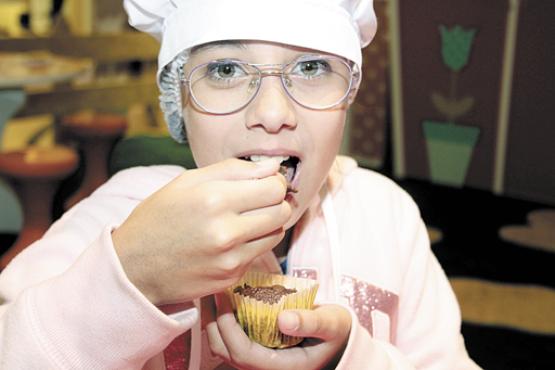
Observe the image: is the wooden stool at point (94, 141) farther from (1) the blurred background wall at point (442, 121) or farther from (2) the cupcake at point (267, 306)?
(2) the cupcake at point (267, 306)

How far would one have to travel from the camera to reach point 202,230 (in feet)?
2.17

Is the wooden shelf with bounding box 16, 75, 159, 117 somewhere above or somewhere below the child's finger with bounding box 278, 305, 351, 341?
below

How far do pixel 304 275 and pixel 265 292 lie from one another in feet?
0.78

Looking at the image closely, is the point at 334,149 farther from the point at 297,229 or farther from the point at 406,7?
the point at 406,7

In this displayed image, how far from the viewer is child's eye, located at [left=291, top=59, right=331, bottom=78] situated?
36.9 inches

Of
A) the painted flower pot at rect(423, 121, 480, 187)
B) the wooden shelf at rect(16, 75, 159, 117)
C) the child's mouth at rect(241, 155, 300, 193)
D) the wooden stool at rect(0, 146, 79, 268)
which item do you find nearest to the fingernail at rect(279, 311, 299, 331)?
the child's mouth at rect(241, 155, 300, 193)

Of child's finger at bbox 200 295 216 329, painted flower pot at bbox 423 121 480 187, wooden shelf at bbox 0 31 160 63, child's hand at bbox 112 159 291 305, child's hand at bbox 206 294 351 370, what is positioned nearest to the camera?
child's hand at bbox 112 159 291 305

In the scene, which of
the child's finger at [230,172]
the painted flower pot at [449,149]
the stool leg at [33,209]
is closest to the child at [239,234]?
the child's finger at [230,172]

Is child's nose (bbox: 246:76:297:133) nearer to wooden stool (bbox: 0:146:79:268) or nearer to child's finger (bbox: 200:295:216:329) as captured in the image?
child's finger (bbox: 200:295:216:329)

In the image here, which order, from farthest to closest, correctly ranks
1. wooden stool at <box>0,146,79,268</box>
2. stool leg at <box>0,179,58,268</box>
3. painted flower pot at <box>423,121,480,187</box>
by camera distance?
painted flower pot at <box>423,121,480,187</box> → stool leg at <box>0,179,58,268</box> → wooden stool at <box>0,146,79,268</box>

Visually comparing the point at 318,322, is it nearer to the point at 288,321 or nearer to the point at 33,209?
the point at 288,321

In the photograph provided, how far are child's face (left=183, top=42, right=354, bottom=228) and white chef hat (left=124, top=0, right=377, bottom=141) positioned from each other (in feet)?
0.08

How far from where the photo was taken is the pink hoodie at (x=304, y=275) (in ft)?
2.41

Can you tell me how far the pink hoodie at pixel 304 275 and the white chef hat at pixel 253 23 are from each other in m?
0.27
